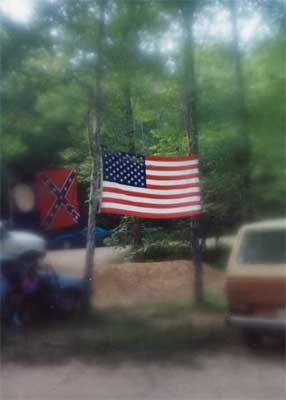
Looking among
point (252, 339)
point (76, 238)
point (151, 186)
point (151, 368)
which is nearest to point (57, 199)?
point (76, 238)

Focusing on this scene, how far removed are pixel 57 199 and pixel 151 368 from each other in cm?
105

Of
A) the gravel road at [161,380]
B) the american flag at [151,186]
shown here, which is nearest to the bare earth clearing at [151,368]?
the gravel road at [161,380]

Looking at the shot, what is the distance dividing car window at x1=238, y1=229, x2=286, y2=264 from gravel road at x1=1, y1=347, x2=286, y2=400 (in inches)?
19.8

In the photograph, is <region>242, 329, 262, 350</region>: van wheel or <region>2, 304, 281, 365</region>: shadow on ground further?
<region>2, 304, 281, 365</region>: shadow on ground

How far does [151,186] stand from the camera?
229 cm

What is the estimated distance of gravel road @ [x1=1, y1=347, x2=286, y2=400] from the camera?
2.17 meters

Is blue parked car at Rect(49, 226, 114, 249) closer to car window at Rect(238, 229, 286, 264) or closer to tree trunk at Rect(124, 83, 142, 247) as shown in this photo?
tree trunk at Rect(124, 83, 142, 247)

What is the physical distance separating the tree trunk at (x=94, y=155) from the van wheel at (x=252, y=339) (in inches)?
33.2

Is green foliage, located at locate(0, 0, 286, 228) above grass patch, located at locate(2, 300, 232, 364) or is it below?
above

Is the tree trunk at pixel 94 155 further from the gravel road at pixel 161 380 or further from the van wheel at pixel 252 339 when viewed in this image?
the van wheel at pixel 252 339

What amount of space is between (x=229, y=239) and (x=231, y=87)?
2.65ft

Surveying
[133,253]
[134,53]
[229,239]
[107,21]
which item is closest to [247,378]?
[229,239]

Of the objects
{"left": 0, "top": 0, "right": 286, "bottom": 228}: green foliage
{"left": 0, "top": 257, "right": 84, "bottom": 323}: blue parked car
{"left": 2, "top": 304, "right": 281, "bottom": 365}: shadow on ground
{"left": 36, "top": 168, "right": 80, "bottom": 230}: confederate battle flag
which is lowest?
{"left": 2, "top": 304, "right": 281, "bottom": 365}: shadow on ground

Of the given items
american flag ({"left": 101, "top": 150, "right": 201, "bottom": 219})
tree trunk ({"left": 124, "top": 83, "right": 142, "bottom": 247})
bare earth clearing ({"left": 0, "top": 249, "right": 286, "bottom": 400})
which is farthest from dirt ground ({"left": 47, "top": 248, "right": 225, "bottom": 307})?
american flag ({"left": 101, "top": 150, "right": 201, "bottom": 219})
